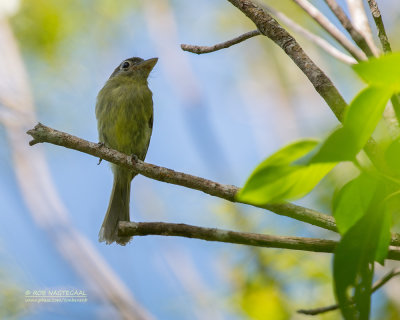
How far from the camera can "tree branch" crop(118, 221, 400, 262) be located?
1375 millimetres

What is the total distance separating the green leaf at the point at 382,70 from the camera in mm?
719

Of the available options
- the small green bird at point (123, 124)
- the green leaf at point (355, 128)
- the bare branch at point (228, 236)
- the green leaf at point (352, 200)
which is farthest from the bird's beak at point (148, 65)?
the green leaf at point (355, 128)

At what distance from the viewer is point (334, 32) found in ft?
6.25

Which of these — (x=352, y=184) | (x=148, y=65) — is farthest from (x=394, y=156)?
(x=148, y=65)

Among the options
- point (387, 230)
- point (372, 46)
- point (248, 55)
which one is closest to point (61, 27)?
point (248, 55)

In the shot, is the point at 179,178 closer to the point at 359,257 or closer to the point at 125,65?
the point at 359,257

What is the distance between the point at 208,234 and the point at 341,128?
69 centimetres

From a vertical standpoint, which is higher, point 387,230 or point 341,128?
point 341,128

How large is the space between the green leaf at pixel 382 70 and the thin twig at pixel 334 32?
1095mm

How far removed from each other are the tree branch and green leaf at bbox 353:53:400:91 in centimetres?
70

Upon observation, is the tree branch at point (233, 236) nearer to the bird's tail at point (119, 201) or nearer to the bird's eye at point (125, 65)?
the bird's tail at point (119, 201)

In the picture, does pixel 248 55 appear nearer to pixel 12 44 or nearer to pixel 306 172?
pixel 12 44

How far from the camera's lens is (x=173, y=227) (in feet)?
4.69

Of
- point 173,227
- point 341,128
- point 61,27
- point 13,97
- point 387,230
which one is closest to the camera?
point 341,128
